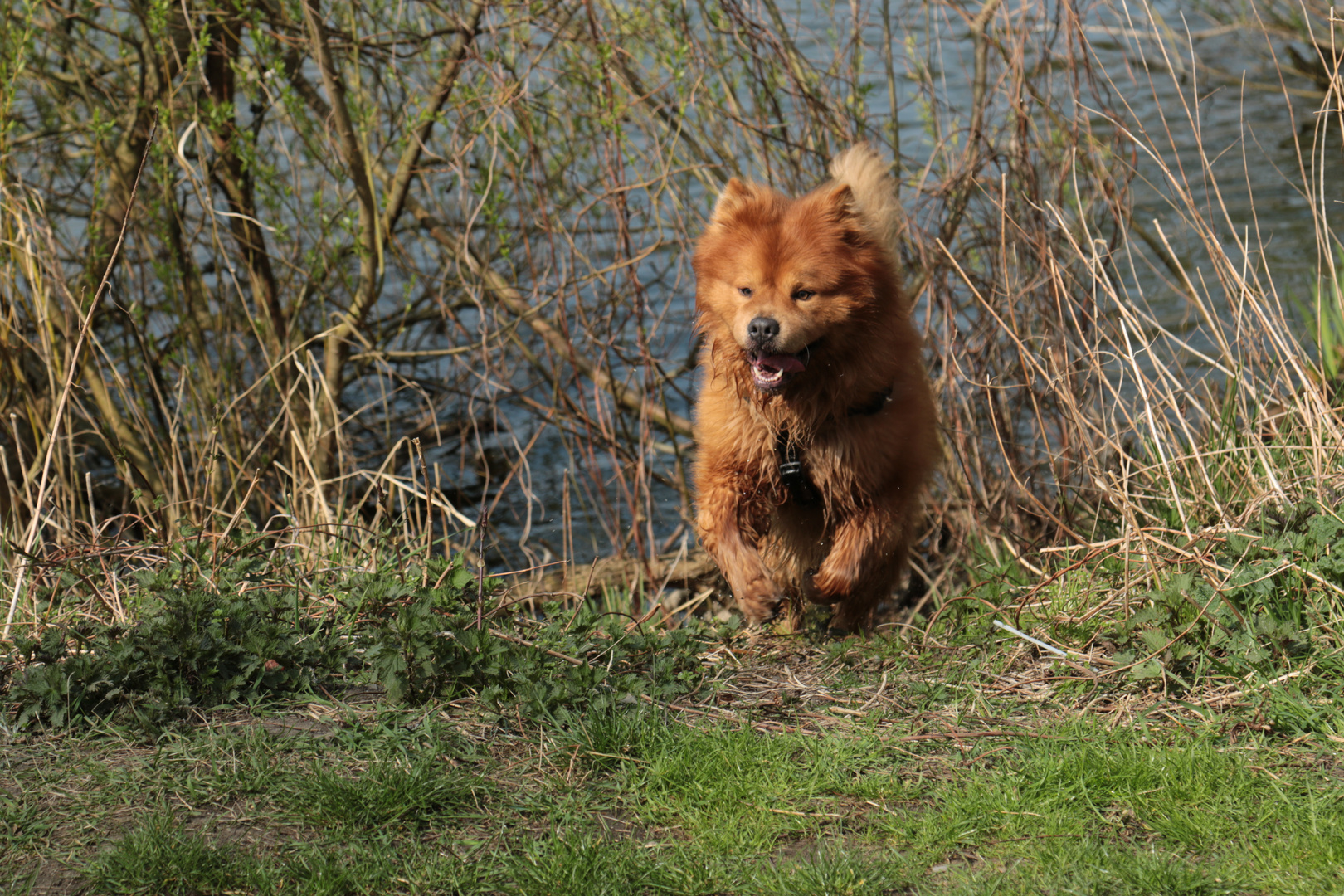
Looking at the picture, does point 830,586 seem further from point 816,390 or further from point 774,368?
point 774,368

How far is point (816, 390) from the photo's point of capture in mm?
4465

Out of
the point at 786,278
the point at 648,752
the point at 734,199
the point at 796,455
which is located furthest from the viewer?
the point at 796,455

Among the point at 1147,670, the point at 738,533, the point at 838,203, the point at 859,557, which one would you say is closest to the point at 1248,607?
the point at 1147,670

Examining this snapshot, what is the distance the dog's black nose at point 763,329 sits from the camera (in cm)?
403

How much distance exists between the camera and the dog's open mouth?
4.18 metres

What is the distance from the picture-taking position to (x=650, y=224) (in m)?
7.11

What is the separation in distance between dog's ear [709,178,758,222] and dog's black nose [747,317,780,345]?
58cm

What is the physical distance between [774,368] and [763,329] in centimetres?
21

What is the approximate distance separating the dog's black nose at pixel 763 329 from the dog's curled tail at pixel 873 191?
661mm

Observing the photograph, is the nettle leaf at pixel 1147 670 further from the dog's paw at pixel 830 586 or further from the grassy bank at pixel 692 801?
the dog's paw at pixel 830 586

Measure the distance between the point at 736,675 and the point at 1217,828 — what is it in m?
1.49

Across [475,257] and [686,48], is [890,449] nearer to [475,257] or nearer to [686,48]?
[686,48]

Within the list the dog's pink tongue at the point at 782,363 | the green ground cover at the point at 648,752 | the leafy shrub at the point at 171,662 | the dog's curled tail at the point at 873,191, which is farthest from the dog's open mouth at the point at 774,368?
the leafy shrub at the point at 171,662

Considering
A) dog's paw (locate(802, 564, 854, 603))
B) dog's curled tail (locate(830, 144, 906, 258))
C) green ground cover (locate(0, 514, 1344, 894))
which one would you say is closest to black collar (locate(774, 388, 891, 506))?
dog's paw (locate(802, 564, 854, 603))
